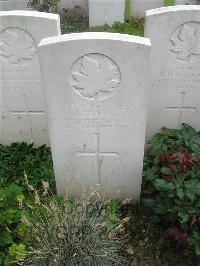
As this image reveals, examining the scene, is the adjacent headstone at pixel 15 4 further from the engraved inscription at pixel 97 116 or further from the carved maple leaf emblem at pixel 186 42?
the engraved inscription at pixel 97 116

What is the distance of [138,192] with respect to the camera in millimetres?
3721

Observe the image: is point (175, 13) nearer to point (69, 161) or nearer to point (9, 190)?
point (69, 161)

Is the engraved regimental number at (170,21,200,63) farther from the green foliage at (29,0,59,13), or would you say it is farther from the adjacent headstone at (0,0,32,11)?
the adjacent headstone at (0,0,32,11)

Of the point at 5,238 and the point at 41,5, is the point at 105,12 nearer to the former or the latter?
the point at 41,5

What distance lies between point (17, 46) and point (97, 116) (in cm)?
121

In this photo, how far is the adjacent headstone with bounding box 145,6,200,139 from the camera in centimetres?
349

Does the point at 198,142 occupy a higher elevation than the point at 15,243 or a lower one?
higher

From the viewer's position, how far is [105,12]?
7.51 metres

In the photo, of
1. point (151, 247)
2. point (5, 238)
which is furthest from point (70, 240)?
point (151, 247)

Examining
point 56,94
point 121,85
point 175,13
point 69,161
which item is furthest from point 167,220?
point 175,13

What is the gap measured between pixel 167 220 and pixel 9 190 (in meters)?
1.43

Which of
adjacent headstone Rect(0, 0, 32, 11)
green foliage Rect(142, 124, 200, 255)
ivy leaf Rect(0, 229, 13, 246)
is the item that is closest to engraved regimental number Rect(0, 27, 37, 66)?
green foliage Rect(142, 124, 200, 255)

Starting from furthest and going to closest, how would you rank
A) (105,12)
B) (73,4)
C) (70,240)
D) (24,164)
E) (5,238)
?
(73,4) < (105,12) < (24,164) < (5,238) < (70,240)

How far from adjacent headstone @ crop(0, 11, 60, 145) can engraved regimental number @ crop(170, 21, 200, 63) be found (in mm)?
1167
